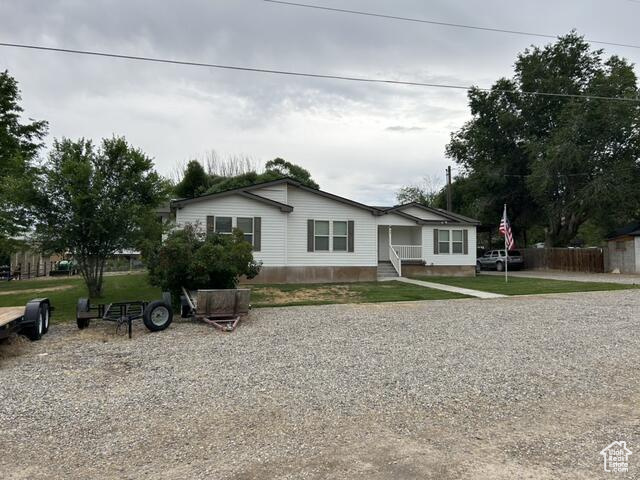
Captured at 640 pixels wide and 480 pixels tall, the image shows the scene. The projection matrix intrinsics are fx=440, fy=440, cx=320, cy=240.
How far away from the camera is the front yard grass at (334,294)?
1356cm

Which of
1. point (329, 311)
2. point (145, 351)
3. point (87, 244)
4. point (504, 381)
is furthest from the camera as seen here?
point (87, 244)

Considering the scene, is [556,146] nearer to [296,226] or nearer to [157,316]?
[296,226]

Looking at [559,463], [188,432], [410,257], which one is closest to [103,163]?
[188,432]

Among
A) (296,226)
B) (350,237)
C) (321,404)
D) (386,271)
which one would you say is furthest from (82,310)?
(386,271)

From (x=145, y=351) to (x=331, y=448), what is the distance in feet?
15.3

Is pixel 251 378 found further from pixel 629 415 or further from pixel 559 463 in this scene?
pixel 629 415

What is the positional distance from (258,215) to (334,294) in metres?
5.60

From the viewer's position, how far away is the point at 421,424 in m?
4.16

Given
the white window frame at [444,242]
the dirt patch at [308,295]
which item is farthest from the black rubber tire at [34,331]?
the white window frame at [444,242]

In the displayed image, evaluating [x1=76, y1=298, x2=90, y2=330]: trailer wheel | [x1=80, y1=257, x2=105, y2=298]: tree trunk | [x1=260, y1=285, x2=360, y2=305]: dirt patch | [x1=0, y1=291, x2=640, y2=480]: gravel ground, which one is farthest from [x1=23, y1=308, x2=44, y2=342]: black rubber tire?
[x1=260, y1=285, x2=360, y2=305]: dirt patch

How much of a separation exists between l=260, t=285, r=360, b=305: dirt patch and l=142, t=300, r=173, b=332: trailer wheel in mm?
4404

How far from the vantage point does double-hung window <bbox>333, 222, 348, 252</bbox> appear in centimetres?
2027

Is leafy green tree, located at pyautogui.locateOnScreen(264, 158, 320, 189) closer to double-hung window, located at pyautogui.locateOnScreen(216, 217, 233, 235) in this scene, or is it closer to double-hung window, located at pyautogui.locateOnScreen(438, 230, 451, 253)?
double-hung window, located at pyautogui.locateOnScreen(438, 230, 451, 253)

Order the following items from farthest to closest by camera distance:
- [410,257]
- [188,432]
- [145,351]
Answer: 1. [410,257]
2. [145,351]
3. [188,432]
